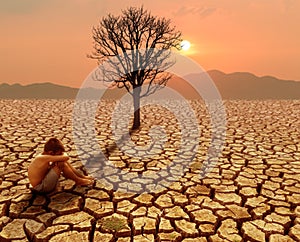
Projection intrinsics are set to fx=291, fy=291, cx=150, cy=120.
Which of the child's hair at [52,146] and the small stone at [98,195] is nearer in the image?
the child's hair at [52,146]

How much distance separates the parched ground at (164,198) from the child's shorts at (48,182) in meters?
0.11

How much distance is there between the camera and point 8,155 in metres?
4.87

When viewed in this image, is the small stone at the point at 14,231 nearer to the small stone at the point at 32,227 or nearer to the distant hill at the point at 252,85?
the small stone at the point at 32,227

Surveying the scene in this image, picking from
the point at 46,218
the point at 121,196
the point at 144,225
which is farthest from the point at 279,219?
the point at 46,218

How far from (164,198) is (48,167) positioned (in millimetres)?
1406

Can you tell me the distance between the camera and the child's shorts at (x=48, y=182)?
10.9ft

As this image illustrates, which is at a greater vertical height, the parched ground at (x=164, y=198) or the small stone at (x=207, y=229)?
the parched ground at (x=164, y=198)

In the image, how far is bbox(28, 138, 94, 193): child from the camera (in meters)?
3.25

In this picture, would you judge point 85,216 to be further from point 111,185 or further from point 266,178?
point 266,178

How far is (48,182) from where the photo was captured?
11.0 feet

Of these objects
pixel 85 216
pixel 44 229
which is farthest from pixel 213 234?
pixel 44 229

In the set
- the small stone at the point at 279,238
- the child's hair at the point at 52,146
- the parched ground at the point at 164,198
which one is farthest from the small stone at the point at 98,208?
the small stone at the point at 279,238

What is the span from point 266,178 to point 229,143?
185cm

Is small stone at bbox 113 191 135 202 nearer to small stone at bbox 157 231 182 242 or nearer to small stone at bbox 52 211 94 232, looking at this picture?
small stone at bbox 52 211 94 232
